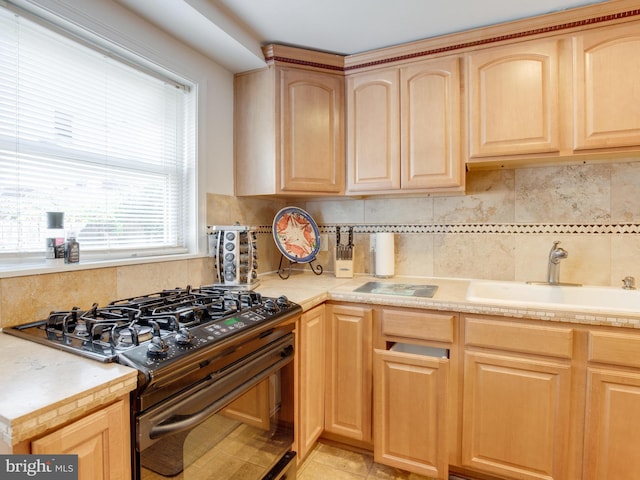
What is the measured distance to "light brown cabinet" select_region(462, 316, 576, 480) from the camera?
1433 millimetres

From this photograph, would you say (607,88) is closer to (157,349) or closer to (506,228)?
(506,228)

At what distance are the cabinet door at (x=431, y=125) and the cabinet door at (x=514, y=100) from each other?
3.5 inches

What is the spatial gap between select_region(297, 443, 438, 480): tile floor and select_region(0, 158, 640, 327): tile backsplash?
1081mm

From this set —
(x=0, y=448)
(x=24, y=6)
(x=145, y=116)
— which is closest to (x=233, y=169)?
(x=145, y=116)

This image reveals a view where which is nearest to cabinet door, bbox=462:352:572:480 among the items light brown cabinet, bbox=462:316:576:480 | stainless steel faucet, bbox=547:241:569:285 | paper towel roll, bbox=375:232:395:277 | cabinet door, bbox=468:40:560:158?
light brown cabinet, bbox=462:316:576:480

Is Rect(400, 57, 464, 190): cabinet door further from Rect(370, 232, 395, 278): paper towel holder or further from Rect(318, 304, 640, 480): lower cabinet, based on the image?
Rect(318, 304, 640, 480): lower cabinet

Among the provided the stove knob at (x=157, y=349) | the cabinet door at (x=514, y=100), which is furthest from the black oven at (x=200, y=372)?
the cabinet door at (x=514, y=100)

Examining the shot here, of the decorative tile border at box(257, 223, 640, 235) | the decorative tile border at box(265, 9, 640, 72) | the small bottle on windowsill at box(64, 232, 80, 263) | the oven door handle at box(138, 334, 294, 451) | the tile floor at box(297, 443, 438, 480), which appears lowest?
the tile floor at box(297, 443, 438, 480)

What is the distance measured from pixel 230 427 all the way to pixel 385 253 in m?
1.37

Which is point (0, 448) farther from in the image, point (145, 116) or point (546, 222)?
point (546, 222)

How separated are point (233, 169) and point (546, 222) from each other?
6.02 feet

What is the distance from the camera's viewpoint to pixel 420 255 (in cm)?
223

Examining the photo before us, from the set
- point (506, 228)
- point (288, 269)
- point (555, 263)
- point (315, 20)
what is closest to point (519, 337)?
point (555, 263)

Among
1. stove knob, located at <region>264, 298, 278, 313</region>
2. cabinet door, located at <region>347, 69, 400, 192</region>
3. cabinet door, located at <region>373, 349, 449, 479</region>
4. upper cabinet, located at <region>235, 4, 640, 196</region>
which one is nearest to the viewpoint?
stove knob, located at <region>264, 298, 278, 313</region>
